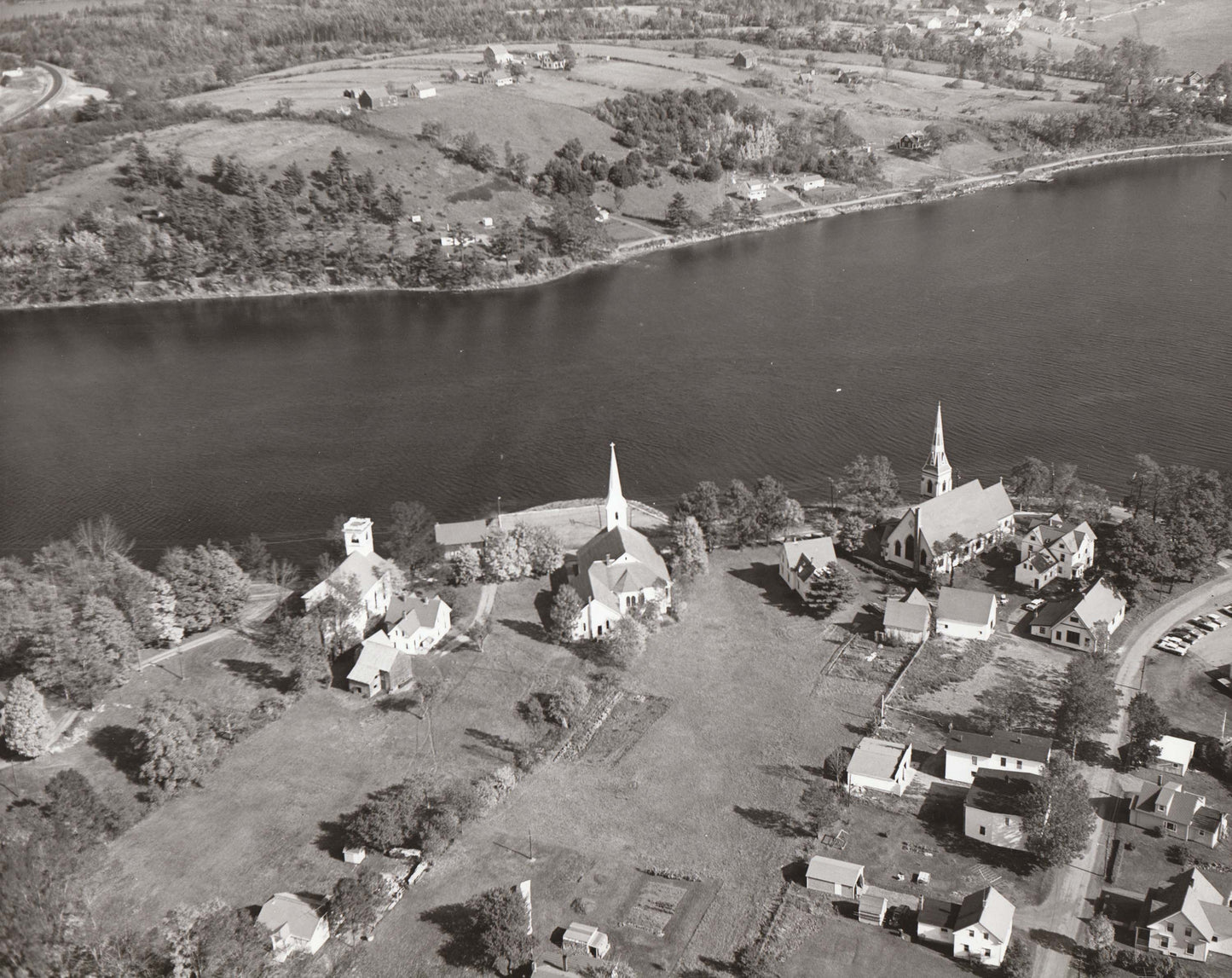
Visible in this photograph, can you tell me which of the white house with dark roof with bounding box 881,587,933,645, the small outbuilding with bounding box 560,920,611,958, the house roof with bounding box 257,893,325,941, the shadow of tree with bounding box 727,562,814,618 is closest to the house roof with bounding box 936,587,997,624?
the white house with dark roof with bounding box 881,587,933,645

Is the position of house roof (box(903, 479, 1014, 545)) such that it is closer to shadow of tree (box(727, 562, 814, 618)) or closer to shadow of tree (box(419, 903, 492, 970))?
shadow of tree (box(727, 562, 814, 618))

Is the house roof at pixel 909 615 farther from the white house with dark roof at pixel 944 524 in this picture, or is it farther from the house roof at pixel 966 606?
the white house with dark roof at pixel 944 524

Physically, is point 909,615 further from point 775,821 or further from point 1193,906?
point 1193,906

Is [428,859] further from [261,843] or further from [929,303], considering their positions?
[929,303]

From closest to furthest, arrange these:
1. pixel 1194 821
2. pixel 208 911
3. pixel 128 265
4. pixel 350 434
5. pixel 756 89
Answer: pixel 208 911, pixel 1194 821, pixel 350 434, pixel 128 265, pixel 756 89

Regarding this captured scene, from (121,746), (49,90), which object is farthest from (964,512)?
(49,90)

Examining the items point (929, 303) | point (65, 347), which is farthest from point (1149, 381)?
point (65, 347)
